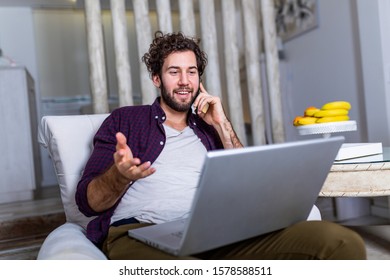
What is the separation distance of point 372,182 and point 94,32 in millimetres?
1810

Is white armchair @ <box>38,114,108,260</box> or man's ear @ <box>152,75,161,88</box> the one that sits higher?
man's ear @ <box>152,75,161,88</box>

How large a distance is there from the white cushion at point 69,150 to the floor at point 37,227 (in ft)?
2.80

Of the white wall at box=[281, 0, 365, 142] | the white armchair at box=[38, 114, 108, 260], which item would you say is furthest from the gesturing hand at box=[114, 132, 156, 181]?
the white wall at box=[281, 0, 365, 142]

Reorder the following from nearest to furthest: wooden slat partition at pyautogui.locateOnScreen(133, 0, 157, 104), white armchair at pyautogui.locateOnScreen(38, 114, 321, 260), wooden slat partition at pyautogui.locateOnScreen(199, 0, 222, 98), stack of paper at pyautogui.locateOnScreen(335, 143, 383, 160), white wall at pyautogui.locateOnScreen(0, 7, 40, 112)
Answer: white armchair at pyautogui.locateOnScreen(38, 114, 321, 260)
stack of paper at pyautogui.locateOnScreen(335, 143, 383, 160)
wooden slat partition at pyautogui.locateOnScreen(133, 0, 157, 104)
wooden slat partition at pyautogui.locateOnScreen(199, 0, 222, 98)
white wall at pyautogui.locateOnScreen(0, 7, 40, 112)

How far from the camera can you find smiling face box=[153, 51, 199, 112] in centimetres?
155

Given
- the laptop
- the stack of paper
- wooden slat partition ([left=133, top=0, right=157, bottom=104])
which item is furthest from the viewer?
wooden slat partition ([left=133, top=0, right=157, bottom=104])

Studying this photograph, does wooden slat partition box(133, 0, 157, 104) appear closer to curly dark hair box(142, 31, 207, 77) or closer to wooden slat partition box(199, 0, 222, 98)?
wooden slat partition box(199, 0, 222, 98)

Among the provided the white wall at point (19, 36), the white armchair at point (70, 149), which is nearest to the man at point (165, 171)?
the white armchair at point (70, 149)

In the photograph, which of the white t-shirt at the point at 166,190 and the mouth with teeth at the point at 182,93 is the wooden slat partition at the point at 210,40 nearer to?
the mouth with teeth at the point at 182,93

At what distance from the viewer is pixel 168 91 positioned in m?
1.56

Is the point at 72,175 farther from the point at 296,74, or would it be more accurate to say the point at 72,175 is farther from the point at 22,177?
the point at 296,74

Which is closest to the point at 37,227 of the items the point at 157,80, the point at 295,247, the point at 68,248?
the point at 157,80

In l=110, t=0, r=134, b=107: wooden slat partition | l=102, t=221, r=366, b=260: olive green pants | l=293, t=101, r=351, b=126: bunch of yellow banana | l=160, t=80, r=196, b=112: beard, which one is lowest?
l=102, t=221, r=366, b=260: olive green pants
